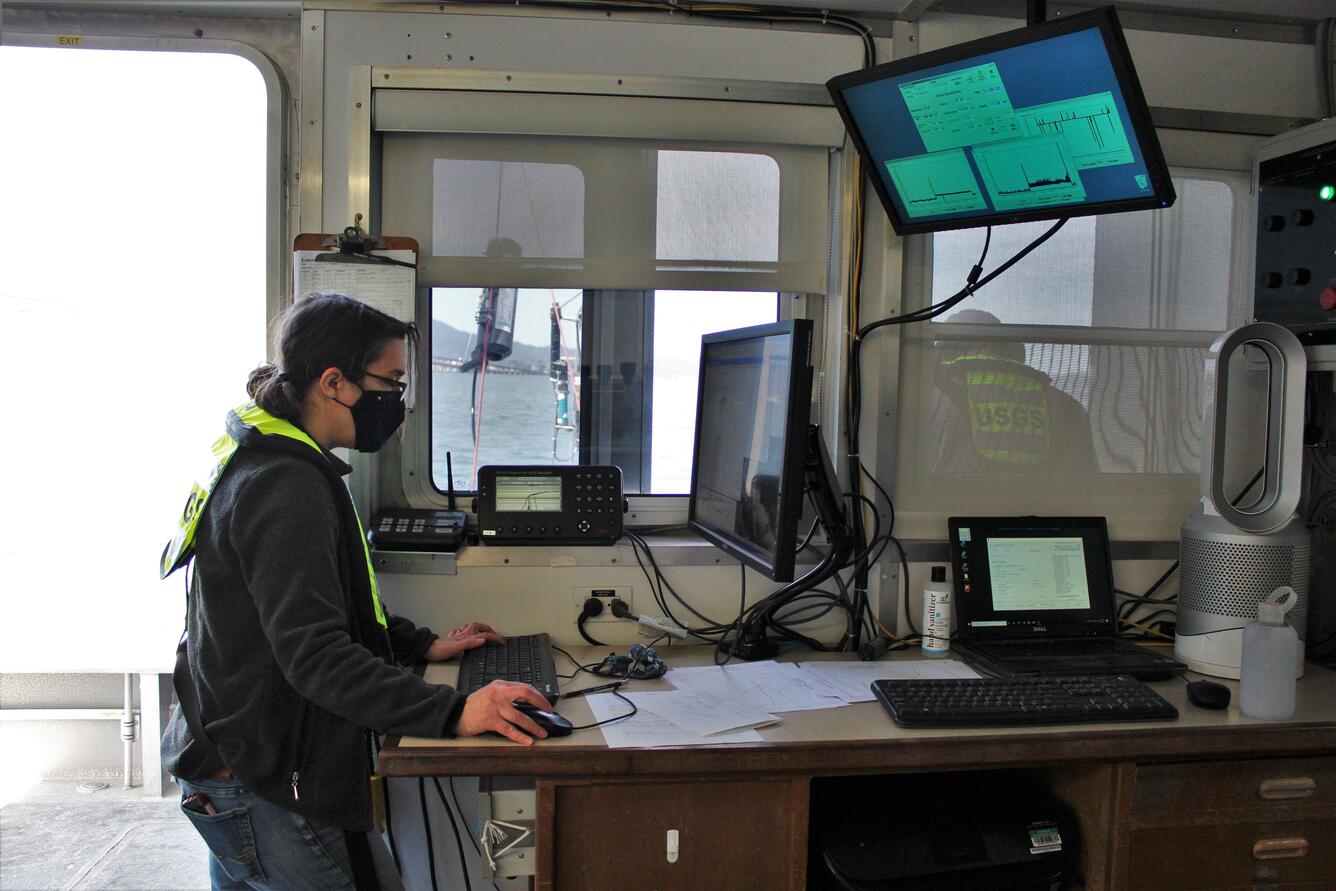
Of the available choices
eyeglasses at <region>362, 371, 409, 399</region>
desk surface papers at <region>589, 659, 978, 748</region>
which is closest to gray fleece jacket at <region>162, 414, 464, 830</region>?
eyeglasses at <region>362, 371, 409, 399</region>

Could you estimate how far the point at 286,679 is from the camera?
4.80 ft

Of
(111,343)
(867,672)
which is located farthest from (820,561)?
(111,343)

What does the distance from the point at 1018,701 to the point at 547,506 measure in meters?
1.12

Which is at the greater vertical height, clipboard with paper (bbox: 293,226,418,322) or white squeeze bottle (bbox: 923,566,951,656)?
clipboard with paper (bbox: 293,226,418,322)

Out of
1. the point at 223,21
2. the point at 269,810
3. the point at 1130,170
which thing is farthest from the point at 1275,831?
the point at 223,21

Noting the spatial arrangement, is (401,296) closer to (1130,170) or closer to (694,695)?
(694,695)

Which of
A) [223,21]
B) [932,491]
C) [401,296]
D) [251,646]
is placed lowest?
[251,646]

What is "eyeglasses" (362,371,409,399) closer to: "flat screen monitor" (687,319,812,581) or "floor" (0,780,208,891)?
"flat screen monitor" (687,319,812,581)

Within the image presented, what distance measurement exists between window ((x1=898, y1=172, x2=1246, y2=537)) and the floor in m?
2.30

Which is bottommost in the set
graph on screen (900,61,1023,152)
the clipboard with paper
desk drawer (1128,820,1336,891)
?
desk drawer (1128,820,1336,891)

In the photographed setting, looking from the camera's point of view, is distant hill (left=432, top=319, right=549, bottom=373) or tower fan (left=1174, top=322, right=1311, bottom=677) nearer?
tower fan (left=1174, top=322, right=1311, bottom=677)

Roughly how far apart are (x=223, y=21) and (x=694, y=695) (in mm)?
1964

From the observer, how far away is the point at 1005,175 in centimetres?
192

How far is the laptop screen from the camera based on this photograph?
2176 mm
